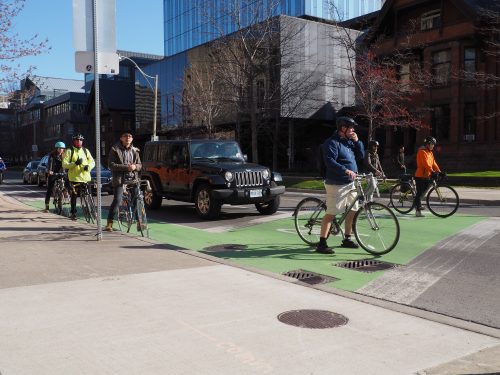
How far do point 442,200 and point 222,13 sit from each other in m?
25.5

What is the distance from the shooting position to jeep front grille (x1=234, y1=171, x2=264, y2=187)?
1220cm

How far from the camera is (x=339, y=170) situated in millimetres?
7594

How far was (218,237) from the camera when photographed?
993 centimetres

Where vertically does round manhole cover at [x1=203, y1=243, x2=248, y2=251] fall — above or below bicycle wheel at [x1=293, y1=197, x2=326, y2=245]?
below

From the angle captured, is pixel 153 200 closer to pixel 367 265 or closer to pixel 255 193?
pixel 255 193

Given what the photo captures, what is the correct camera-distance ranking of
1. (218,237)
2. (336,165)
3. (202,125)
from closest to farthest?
(336,165)
(218,237)
(202,125)

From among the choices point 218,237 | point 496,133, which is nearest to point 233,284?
point 218,237

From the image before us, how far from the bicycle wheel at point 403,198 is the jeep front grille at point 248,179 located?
131 inches

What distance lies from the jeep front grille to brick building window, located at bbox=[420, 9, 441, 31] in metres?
24.8

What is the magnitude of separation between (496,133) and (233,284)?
2827 cm

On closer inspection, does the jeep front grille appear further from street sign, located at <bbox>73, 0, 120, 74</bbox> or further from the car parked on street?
the car parked on street

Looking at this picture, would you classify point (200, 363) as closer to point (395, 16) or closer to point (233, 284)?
point (233, 284)

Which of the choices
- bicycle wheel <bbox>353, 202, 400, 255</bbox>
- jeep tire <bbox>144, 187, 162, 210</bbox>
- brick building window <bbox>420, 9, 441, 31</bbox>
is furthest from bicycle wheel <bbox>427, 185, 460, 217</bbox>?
brick building window <bbox>420, 9, 441, 31</bbox>

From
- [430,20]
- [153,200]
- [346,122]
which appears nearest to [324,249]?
[346,122]
